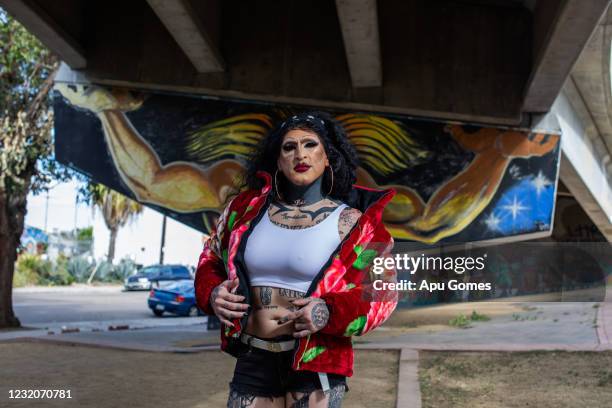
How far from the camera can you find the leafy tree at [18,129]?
1720cm

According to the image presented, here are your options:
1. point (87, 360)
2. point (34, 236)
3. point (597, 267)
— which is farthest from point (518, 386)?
point (34, 236)

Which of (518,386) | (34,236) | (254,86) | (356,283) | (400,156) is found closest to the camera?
(356,283)

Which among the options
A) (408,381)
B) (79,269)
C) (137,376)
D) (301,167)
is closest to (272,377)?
(301,167)

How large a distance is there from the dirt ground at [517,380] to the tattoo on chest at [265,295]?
4918mm

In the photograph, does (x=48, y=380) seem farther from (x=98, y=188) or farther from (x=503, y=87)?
(x=98, y=188)

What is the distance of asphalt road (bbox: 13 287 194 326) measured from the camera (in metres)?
21.6

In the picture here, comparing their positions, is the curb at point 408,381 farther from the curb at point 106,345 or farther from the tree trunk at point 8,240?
the tree trunk at point 8,240

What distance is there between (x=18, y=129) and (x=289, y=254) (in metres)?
16.0

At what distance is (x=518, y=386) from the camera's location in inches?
332

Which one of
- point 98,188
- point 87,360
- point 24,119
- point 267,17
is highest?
point 267,17

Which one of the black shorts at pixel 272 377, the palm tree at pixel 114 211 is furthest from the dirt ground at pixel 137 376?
the palm tree at pixel 114 211

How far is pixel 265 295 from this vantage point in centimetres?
315

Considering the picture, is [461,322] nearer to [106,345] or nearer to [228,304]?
[106,345]

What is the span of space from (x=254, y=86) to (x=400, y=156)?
3.70 m
